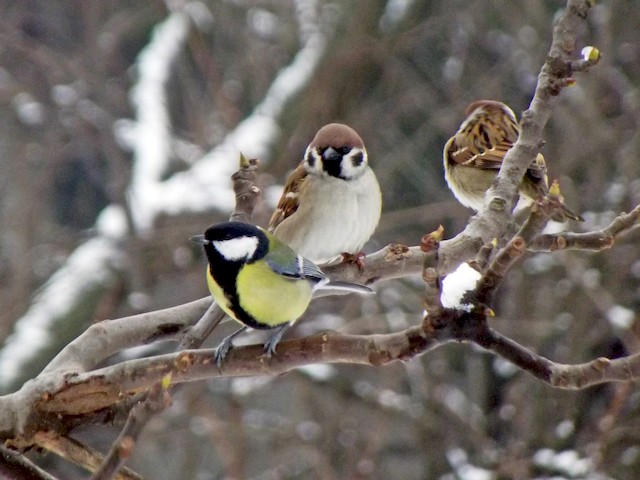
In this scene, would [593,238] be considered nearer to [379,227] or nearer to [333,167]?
[333,167]

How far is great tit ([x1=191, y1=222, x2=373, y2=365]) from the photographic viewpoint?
287 centimetres

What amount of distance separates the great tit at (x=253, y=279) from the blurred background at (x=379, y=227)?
328cm

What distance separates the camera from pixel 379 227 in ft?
23.1

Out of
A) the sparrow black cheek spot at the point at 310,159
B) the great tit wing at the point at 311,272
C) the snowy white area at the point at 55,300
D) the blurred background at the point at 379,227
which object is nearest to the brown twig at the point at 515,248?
the great tit wing at the point at 311,272

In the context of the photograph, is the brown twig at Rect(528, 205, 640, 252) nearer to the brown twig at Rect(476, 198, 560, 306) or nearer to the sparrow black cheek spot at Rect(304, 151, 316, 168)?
the brown twig at Rect(476, 198, 560, 306)

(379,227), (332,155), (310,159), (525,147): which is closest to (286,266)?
(525,147)

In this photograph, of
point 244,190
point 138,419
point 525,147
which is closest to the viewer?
point 138,419

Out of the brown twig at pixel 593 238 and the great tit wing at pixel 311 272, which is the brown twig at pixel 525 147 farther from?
the great tit wing at pixel 311 272

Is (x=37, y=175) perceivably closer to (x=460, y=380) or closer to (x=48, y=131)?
(x=48, y=131)

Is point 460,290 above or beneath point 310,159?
beneath

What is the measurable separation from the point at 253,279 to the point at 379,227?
4.18 m

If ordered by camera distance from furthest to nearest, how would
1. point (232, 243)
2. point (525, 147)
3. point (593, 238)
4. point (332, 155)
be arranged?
point (332, 155) < point (232, 243) < point (525, 147) < point (593, 238)

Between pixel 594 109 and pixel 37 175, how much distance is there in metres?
5.28

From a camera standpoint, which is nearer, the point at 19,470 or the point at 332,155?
the point at 19,470
